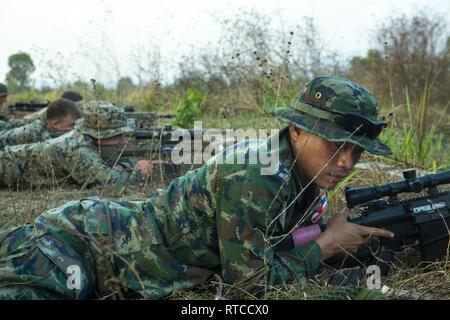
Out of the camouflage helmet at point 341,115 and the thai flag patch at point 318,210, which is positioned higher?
the camouflage helmet at point 341,115

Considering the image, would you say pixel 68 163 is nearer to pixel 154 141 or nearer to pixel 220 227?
pixel 154 141

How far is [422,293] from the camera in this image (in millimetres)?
2729

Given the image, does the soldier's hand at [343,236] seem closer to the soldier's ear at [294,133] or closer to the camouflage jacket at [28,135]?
the soldier's ear at [294,133]

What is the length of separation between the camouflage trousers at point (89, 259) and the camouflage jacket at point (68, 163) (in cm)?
321

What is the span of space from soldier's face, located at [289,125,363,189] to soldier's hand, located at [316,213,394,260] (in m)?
0.26

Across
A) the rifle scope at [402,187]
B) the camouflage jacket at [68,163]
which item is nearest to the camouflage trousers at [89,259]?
the rifle scope at [402,187]

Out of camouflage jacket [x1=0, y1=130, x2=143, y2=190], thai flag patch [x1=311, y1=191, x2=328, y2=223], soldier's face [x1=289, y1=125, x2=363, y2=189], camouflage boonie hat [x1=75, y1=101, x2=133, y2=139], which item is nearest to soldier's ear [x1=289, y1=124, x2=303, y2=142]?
soldier's face [x1=289, y1=125, x2=363, y2=189]

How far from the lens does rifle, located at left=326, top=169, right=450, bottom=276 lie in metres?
2.97

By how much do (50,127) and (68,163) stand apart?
1.67 metres

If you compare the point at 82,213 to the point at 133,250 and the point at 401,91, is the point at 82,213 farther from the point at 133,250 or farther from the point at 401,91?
the point at 401,91

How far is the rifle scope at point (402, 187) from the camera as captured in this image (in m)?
2.96

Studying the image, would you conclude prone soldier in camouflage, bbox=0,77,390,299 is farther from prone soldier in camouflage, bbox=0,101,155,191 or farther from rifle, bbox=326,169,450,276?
prone soldier in camouflage, bbox=0,101,155,191

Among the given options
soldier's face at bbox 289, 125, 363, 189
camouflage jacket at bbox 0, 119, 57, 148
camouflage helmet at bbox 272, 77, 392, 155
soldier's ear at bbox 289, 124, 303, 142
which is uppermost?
camouflage helmet at bbox 272, 77, 392, 155

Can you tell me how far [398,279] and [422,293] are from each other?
A: 1.17ft
